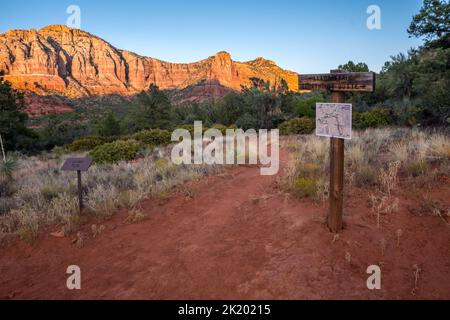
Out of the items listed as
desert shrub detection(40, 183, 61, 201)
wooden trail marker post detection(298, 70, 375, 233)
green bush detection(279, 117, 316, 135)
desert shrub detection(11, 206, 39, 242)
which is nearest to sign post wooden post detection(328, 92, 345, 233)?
wooden trail marker post detection(298, 70, 375, 233)

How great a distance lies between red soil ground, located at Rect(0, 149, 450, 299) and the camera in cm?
317

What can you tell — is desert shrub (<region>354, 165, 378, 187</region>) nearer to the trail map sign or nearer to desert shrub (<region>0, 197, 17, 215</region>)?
the trail map sign

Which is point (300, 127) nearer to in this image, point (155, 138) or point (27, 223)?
point (155, 138)

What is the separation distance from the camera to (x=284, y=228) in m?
4.50

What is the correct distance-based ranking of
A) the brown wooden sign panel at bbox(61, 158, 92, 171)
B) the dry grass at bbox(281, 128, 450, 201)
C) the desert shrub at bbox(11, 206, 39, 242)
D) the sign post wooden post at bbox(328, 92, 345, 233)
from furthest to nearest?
1. the brown wooden sign panel at bbox(61, 158, 92, 171)
2. the dry grass at bbox(281, 128, 450, 201)
3. the desert shrub at bbox(11, 206, 39, 242)
4. the sign post wooden post at bbox(328, 92, 345, 233)

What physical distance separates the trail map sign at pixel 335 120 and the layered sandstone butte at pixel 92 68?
9495cm

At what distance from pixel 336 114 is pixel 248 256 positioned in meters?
2.28

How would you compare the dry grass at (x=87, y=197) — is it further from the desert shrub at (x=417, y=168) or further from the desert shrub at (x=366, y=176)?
the desert shrub at (x=417, y=168)

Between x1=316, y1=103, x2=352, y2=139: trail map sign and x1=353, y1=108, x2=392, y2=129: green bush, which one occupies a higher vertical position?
x1=353, y1=108, x2=392, y2=129: green bush

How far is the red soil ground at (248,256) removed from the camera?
317 centimetres
